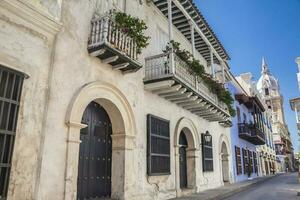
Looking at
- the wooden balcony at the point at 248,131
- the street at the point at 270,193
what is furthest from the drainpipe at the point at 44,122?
the wooden balcony at the point at 248,131

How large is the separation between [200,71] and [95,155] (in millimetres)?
5681

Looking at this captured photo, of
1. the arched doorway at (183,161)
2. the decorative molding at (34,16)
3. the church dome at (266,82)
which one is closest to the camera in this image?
the decorative molding at (34,16)

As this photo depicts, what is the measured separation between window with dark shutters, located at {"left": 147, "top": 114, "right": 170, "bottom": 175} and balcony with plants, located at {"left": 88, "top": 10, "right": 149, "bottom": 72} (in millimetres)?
2244

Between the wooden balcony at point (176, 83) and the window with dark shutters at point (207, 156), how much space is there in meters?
2.05

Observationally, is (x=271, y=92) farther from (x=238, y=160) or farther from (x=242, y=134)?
(x=238, y=160)

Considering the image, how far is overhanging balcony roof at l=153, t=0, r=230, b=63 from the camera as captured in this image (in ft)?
34.3

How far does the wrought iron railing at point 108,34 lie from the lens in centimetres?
634

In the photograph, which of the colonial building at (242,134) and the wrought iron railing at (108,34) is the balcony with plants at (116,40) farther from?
the colonial building at (242,134)

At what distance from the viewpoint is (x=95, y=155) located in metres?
6.99

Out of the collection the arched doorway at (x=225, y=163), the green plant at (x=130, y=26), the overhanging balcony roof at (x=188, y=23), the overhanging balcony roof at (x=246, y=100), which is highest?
the overhanging balcony roof at (x=188, y=23)

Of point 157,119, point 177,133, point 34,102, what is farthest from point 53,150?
point 177,133

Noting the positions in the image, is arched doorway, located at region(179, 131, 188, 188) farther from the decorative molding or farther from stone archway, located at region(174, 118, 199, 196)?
the decorative molding

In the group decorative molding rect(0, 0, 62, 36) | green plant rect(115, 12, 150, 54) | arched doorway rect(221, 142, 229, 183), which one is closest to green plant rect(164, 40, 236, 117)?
green plant rect(115, 12, 150, 54)

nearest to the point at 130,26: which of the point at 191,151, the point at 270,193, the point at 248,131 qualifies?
the point at 191,151
